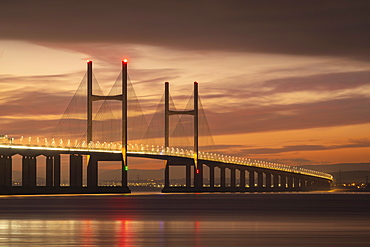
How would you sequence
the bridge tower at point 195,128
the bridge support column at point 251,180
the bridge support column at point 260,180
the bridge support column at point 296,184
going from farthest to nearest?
Answer: the bridge support column at point 296,184 < the bridge support column at point 260,180 < the bridge support column at point 251,180 < the bridge tower at point 195,128

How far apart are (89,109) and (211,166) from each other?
43.9m

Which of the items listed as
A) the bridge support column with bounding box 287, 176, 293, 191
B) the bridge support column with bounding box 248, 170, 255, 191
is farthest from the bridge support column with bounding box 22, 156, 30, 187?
the bridge support column with bounding box 287, 176, 293, 191

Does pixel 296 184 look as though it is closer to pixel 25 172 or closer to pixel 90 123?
pixel 90 123

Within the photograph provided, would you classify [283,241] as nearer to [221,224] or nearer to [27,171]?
[221,224]

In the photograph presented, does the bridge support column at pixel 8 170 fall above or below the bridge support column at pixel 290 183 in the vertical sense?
above

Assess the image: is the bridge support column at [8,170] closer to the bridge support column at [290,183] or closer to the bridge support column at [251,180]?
the bridge support column at [251,180]

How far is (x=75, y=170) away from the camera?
107 metres

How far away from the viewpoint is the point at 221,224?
32.9 m

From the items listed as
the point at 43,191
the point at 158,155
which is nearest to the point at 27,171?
the point at 43,191

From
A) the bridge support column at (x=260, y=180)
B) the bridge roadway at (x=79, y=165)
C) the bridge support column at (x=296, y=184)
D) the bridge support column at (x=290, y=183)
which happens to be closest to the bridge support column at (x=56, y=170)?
the bridge roadway at (x=79, y=165)

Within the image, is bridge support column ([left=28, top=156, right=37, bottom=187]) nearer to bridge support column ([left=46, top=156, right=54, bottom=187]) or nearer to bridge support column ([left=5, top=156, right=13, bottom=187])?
bridge support column ([left=46, top=156, right=54, bottom=187])

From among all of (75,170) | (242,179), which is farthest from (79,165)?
(242,179)

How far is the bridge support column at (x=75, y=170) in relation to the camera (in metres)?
106

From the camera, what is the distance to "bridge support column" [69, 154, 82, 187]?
106 meters
